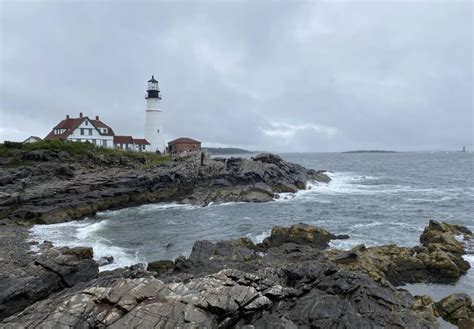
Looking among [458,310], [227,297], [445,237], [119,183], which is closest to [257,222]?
[445,237]

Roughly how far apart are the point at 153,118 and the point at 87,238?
44.8 meters

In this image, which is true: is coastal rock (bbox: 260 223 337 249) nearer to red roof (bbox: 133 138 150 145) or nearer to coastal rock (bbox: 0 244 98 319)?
coastal rock (bbox: 0 244 98 319)

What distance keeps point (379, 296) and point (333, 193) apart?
126 feet

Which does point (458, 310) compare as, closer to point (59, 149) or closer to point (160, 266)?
point (160, 266)

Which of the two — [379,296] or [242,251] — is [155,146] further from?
[379,296]

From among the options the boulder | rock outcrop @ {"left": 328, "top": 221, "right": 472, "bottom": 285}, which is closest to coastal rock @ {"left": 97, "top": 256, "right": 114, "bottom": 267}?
the boulder

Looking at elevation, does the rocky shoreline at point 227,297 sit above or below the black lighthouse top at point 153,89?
below

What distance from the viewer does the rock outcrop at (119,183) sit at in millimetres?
32719

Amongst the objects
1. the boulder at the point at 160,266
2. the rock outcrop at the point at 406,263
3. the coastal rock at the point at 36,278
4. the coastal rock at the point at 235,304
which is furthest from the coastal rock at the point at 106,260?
the rock outcrop at the point at 406,263

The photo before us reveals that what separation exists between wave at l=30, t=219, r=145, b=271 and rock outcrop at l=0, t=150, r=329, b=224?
236cm

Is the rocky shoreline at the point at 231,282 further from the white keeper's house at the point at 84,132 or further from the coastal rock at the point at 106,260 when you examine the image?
the white keeper's house at the point at 84,132

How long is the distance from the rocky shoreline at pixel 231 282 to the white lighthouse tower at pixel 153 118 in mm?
36571

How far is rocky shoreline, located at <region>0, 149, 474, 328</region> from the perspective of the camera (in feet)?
37.6

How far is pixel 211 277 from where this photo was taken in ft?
43.0
